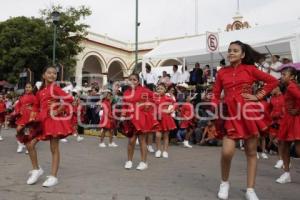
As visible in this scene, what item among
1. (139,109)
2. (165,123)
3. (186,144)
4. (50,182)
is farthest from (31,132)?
(186,144)

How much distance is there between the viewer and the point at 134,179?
6629mm

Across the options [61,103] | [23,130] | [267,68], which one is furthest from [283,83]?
[267,68]

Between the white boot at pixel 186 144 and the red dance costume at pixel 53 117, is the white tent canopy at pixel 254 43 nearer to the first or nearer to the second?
the white boot at pixel 186 144

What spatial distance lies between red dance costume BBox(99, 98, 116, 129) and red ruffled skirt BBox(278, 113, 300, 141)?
6.75 m

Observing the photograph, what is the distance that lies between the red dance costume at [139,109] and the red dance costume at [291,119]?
2.39m

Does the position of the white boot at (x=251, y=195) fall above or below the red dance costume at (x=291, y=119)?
below

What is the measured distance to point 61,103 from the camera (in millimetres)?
6348

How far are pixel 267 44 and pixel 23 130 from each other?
10.4 meters

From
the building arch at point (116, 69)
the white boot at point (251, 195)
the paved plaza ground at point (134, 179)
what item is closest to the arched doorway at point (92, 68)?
the building arch at point (116, 69)

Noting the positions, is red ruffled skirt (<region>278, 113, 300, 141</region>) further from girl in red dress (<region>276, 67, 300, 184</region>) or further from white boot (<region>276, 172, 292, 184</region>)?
white boot (<region>276, 172, 292, 184</region>)

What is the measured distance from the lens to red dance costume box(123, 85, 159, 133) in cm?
780

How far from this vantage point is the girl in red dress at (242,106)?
5.17 m

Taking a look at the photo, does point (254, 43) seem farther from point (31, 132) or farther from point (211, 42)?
point (31, 132)

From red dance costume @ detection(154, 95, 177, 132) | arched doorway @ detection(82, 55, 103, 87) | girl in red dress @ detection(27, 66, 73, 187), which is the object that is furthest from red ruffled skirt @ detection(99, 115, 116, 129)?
arched doorway @ detection(82, 55, 103, 87)
